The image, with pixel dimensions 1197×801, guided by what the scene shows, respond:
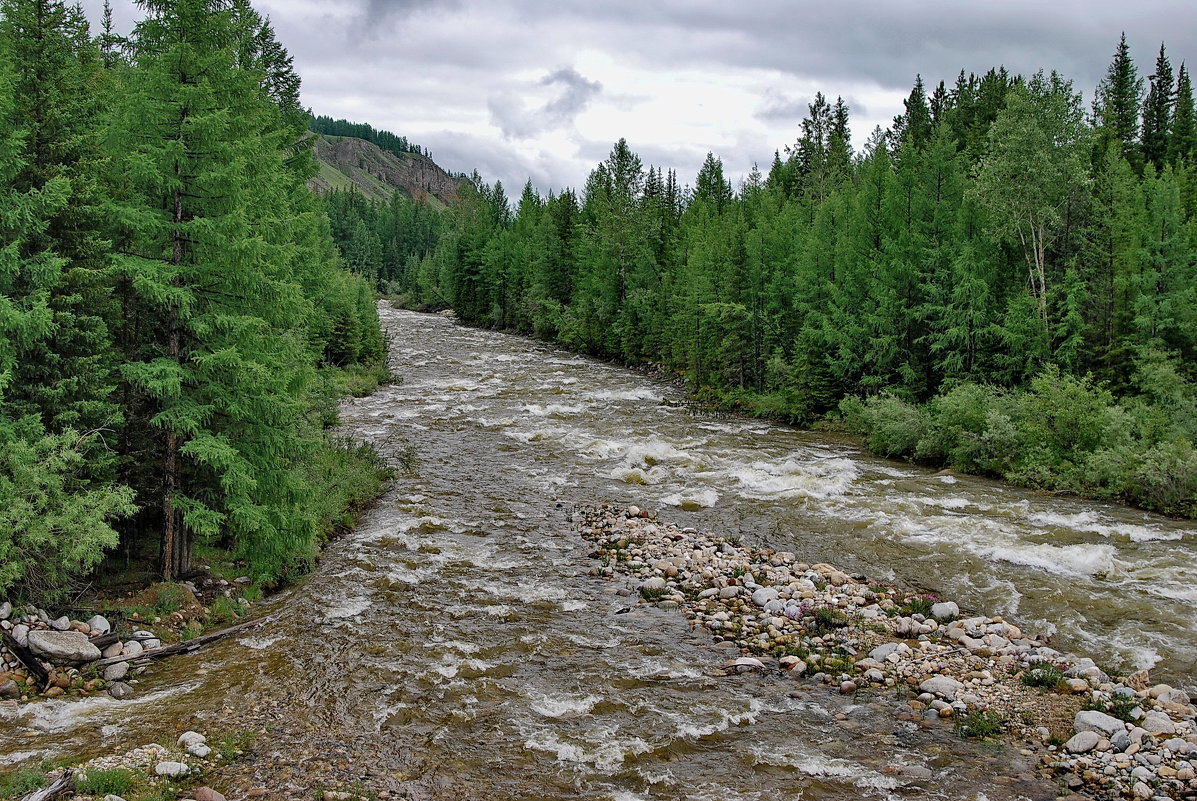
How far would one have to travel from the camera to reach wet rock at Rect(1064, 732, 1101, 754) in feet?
32.0

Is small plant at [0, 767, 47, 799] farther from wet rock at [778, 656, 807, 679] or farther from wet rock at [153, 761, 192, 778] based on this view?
wet rock at [778, 656, 807, 679]

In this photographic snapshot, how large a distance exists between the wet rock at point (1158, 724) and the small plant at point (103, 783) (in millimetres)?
13252

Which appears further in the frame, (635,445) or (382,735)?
(635,445)

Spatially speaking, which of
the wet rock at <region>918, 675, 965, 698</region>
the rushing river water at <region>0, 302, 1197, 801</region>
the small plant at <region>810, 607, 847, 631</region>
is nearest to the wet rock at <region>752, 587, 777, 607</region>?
the small plant at <region>810, 607, 847, 631</region>

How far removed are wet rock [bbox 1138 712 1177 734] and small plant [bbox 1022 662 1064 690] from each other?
1375 millimetres

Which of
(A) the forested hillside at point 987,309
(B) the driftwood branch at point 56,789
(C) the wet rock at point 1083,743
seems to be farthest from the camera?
(A) the forested hillside at point 987,309

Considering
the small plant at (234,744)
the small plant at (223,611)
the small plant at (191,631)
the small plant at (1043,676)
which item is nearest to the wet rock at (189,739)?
the small plant at (234,744)

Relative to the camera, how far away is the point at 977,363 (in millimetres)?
32312

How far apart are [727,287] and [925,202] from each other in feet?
44.0

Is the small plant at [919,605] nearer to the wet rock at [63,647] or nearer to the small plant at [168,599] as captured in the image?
the small plant at [168,599]

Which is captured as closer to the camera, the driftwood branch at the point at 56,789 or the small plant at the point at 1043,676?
the driftwood branch at the point at 56,789

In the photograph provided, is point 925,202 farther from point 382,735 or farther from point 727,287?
point 382,735

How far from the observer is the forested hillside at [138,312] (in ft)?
37.6

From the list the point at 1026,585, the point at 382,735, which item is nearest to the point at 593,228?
the point at 1026,585
